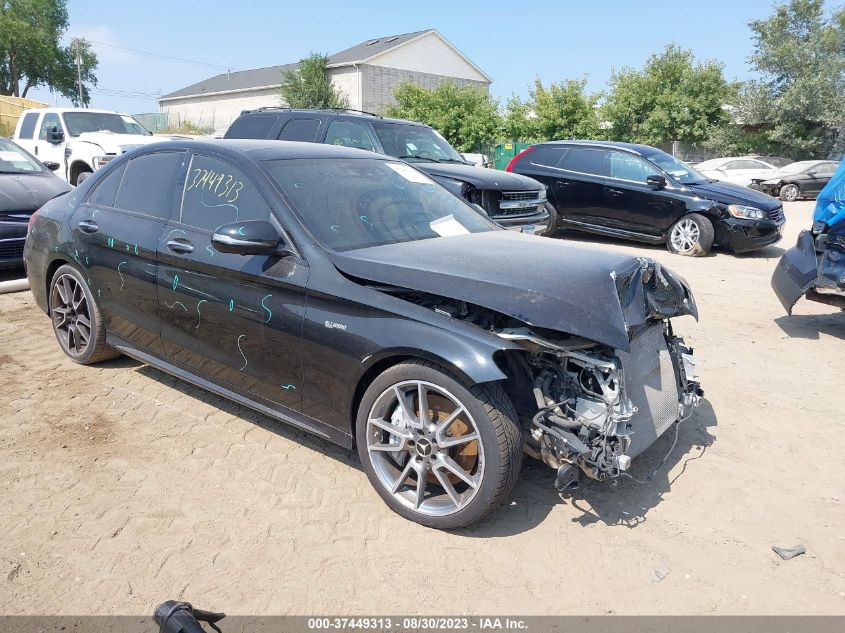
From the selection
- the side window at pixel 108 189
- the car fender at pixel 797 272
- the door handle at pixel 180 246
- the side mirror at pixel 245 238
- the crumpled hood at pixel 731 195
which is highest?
the side window at pixel 108 189

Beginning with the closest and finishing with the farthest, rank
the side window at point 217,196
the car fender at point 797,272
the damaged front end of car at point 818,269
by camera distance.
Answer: the side window at point 217,196, the damaged front end of car at point 818,269, the car fender at point 797,272

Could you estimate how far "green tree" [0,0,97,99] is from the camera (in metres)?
58.4

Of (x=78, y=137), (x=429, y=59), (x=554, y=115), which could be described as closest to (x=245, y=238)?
(x=78, y=137)

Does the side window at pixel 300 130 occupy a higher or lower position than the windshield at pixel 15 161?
higher

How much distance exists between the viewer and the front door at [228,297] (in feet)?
11.8

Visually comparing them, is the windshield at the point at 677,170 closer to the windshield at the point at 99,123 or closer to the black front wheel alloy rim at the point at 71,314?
the black front wheel alloy rim at the point at 71,314

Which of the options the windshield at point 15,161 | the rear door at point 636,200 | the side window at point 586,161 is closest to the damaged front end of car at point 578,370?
the windshield at point 15,161

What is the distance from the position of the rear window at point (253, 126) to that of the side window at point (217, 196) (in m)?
5.89

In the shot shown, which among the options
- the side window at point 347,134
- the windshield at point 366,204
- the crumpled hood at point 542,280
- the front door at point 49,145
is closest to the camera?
the crumpled hood at point 542,280

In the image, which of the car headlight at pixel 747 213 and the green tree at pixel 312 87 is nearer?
the car headlight at pixel 747 213

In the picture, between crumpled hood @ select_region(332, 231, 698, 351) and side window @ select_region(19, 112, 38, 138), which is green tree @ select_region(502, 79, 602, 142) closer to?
side window @ select_region(19, 112, 38, 138)

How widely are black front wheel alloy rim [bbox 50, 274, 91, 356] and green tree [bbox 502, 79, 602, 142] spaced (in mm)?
28365

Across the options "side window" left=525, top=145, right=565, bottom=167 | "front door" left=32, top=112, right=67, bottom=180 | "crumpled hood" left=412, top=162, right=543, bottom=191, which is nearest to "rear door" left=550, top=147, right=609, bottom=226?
"side window" left=525, top=145, right=565, bottom=167

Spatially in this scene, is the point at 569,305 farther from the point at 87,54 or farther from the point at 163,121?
the point at 87,54
